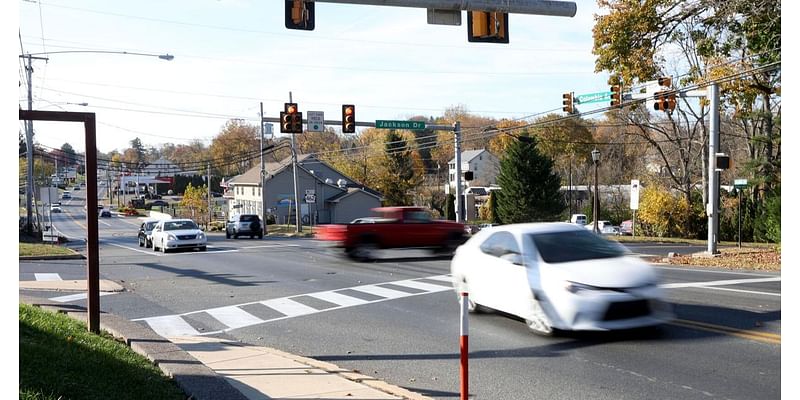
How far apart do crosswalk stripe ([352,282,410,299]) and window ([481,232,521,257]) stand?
3469mm

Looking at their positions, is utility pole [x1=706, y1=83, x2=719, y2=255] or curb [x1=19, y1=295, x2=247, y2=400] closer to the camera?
curb [x1=19, y1=295, x2=247, y2=400]

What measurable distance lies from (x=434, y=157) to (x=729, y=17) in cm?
8279

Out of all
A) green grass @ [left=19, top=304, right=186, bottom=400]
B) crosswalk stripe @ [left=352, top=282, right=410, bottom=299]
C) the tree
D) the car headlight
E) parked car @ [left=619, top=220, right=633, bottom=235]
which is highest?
the tree

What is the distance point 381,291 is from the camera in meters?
15.7

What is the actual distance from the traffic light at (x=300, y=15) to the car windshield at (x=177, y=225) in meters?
23.0

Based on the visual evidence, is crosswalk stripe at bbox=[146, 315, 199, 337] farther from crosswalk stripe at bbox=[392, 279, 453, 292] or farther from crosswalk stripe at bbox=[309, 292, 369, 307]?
crosswalk stripe at bbox=[392, 279, 453, 292]

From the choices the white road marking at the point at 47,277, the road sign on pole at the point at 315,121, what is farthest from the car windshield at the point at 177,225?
the white road marking at the point at 47,277

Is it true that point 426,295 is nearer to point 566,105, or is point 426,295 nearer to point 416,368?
point 416,368

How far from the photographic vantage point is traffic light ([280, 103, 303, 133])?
3084 centimetres

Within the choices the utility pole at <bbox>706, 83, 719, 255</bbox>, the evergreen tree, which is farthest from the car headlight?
the evergreen tree

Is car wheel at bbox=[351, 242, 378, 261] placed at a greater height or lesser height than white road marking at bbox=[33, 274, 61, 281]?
greater

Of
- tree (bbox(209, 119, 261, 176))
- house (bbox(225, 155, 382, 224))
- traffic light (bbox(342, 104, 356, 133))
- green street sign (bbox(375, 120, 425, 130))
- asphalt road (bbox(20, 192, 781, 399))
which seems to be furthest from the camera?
tree (bbox(209, 119, 261, 176))

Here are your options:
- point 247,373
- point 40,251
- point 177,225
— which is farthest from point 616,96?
point 40,251

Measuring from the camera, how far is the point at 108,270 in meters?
23.2
